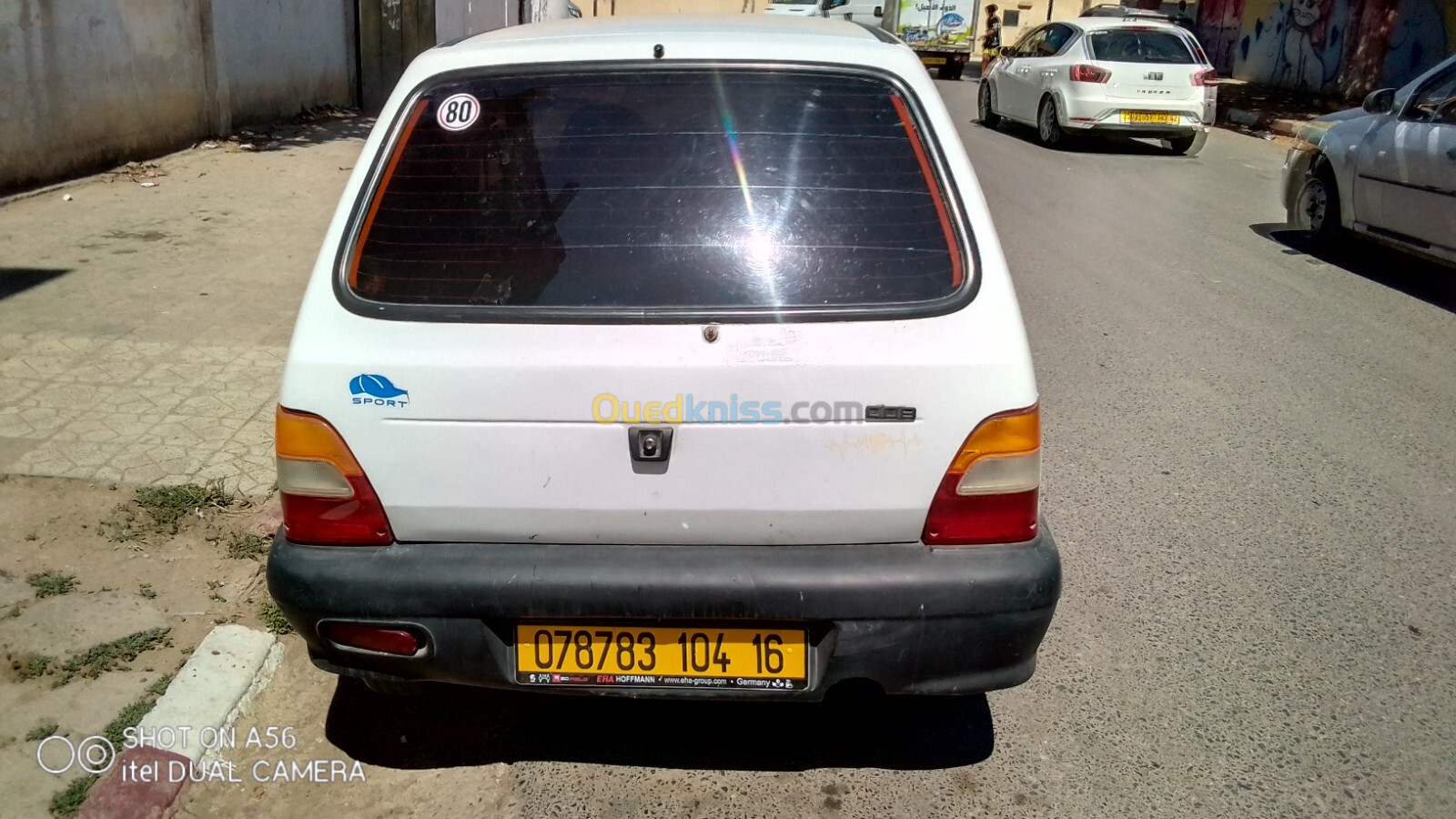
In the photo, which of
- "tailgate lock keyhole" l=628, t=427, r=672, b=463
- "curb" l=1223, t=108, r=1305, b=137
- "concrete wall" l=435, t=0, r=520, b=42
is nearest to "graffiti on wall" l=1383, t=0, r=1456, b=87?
"curb" l=1223, t=108, r=1305, b=137

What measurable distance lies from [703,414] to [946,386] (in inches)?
21.8

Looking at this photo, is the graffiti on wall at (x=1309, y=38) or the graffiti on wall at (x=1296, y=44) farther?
the graffiti on wall at (x=1296, y=44)

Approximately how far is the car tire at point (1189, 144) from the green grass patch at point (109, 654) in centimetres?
1397

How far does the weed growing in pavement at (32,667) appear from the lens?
3.34 m

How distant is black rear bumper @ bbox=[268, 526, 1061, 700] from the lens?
2.59m

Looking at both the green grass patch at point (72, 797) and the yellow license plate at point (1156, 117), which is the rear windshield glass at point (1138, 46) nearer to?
the yellow license plate at point (1156, 117)

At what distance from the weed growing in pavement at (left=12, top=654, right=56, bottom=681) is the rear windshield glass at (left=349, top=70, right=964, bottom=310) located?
1.69 meters

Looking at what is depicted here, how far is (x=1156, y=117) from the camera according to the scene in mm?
14055

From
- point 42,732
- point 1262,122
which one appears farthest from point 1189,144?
point 42,732

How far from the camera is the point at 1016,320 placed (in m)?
2.70

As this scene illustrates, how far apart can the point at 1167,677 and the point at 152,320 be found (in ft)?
17.6

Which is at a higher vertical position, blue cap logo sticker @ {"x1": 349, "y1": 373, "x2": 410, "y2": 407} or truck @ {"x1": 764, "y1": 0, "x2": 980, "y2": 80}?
truck @ {"x1": 764, "y1": 0, "x2": 980, "y2": 80}

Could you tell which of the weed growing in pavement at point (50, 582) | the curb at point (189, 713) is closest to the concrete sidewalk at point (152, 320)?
the weed growing in pavement at point (50, 582)

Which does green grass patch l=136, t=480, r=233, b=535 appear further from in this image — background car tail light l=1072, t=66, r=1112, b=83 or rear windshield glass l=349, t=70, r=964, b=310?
background car tail light l=1072, t=66, r=1112, b=83
